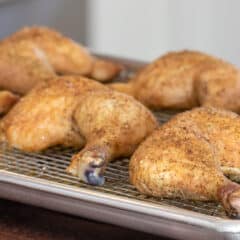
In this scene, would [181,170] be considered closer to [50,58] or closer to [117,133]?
[117,133]

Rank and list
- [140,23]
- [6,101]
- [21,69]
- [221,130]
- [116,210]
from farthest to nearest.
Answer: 1. [140,23]
2. [21,69]
3. [6,101]
4. [221,130]
5. [116,210]

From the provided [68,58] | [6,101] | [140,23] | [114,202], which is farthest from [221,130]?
[140,23]

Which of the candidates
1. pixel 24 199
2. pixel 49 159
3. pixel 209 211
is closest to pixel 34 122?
pixel 49 159

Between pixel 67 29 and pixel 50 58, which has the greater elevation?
pixel 50 58

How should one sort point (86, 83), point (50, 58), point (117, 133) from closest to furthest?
point (117, 133)
point (86, 83)
point (50, 58)

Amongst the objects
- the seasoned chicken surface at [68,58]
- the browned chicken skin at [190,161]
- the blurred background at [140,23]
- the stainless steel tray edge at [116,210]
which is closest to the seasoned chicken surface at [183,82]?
the seasoned chicken surface at [68,58]

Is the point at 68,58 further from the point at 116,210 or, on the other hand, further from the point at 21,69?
the point at 116,210

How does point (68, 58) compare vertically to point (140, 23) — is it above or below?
above
